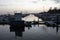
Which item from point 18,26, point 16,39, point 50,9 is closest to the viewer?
point 16,39

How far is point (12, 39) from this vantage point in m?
7.55

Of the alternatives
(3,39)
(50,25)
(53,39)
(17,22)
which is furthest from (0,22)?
(53,39)

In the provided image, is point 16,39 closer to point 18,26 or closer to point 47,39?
point 47,39

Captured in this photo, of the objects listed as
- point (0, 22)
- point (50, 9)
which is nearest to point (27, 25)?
point (0, 22)

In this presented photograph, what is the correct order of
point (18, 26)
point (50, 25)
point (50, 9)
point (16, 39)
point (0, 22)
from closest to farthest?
point (16, 39)
point (18, 26)
point (50, 25)
point (0, 22)
point (50, 9)

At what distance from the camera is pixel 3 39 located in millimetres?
7602

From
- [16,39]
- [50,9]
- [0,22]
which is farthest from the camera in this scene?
[50,9]

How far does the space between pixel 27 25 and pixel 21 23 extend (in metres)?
0.61

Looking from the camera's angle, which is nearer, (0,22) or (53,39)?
(53,39)

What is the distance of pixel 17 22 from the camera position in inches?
493

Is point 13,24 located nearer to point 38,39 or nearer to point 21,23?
point 21,23

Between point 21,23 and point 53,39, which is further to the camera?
point 21,23

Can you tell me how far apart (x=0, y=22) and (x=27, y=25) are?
377cm

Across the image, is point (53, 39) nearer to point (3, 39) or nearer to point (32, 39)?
point (32, 39)
